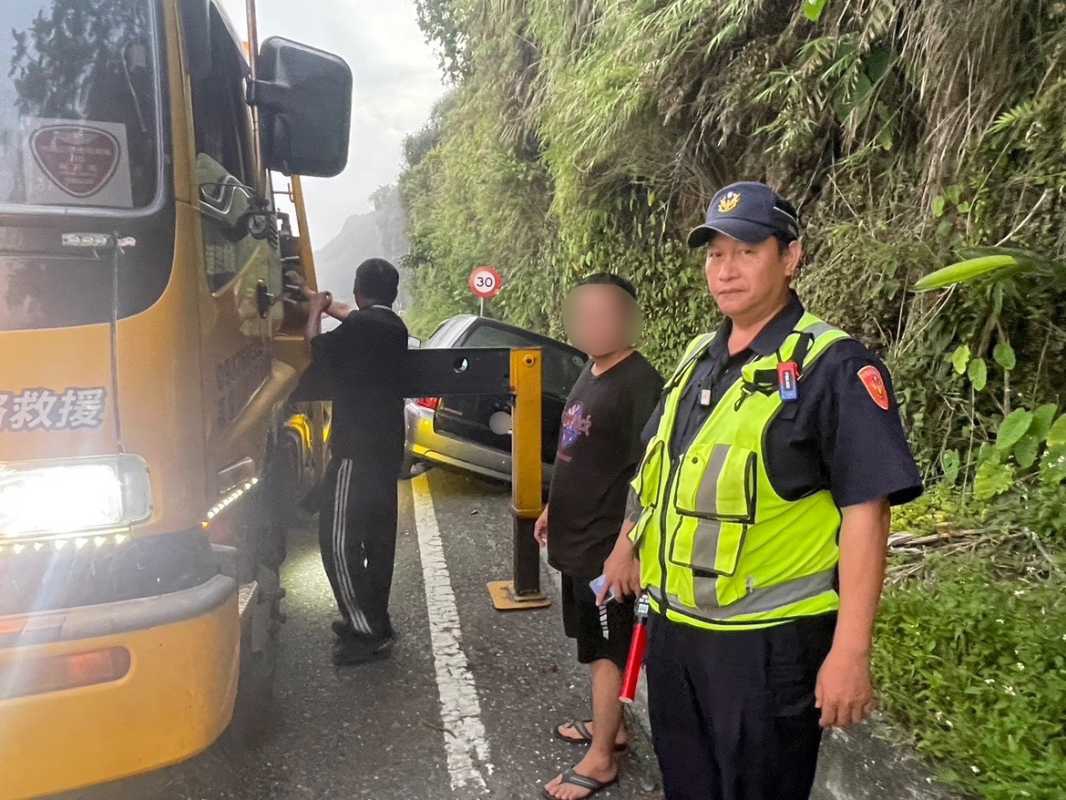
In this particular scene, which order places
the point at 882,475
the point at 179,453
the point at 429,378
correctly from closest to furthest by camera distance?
the point at 882,475, the point at 179,453, the point at 429,378

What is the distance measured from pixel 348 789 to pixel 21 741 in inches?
45.1

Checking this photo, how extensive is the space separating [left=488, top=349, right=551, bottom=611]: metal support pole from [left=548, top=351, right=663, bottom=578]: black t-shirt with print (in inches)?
53.9

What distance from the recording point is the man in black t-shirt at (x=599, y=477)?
243 cm

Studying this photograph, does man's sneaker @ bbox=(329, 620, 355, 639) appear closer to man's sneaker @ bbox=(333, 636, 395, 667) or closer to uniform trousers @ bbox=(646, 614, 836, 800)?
man's sneaker @ bbox=(333, 636, 395, 667)

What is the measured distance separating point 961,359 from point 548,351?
355 cm

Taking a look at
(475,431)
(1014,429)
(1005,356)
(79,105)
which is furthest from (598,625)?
(475,431)

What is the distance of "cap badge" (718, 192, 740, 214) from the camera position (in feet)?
5.26

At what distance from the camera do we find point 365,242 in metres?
107

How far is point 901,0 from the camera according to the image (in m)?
4.06

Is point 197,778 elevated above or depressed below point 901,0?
below

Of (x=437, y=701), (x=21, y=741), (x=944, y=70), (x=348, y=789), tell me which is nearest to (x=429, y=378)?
(x=437, y=701)

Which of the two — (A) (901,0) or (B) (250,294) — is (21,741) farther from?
(A) (901,0)

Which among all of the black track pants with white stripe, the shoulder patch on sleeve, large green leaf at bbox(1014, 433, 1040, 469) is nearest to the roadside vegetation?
large green leaf at bbox(1014, 433, 1040, 469)

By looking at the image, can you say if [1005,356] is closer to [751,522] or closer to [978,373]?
[978,373]
